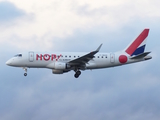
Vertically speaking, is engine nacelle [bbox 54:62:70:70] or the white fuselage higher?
the white fuselage

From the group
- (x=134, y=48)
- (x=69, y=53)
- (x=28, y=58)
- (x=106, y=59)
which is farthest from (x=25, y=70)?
(x=134, y=48)

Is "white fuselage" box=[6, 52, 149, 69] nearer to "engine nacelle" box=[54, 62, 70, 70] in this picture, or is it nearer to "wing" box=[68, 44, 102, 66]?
"engine nacelle" box=[54, 62, 70, 70]

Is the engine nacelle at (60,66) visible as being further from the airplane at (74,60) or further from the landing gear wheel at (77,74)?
the landing gear wheel at (77,74)

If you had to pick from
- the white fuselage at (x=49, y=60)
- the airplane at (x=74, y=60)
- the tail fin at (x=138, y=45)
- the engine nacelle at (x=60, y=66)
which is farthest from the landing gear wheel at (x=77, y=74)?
the tail fin at (x=138, y=45)

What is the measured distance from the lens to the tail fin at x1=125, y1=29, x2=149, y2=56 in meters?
88.6

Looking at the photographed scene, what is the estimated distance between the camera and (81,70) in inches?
3366

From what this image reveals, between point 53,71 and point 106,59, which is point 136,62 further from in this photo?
point 53,71

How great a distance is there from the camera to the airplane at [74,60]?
82.7 metres

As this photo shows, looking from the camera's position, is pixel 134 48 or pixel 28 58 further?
pixel 134 48

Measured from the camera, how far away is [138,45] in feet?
296

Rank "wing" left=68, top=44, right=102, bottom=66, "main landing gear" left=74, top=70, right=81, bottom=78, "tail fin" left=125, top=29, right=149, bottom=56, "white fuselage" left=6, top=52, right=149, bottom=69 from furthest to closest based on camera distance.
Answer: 1. "tail fin" left=125, top=29, right=149, bottom=56
2. "main landing gear" left=74, top=70, right=81, bottom=78
3. "white fuselage" left=6, top=52, right=149, bottom=69
4. "wing" left=68, top=44, right=102, bottom=66

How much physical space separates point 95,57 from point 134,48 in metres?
7.62

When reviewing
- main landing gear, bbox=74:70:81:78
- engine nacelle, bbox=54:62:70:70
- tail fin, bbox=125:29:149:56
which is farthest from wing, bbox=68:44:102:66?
tail fin, bbox=125:29:149:56

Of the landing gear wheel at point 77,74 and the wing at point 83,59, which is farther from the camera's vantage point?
the landing gear wheel at point 77,74
